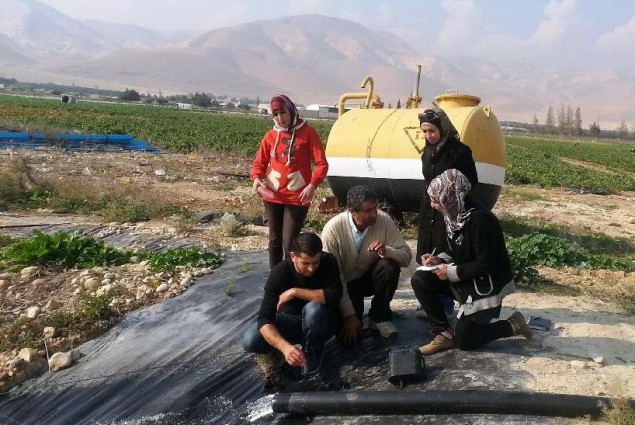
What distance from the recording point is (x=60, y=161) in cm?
1486

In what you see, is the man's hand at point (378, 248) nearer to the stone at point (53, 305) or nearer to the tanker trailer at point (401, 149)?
the stone at point (53, 305)

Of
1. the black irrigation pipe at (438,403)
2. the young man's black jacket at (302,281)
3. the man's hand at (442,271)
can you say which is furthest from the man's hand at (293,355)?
the man's hand at (442,271)

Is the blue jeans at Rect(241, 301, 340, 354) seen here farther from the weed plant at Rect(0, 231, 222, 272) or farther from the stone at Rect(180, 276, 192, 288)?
the weed plant at Rect(0, 231, 222, 272)

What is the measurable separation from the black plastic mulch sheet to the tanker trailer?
10.3 ft

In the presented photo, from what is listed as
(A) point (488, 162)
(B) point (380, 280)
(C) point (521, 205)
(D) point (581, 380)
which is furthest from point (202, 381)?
(C) point (521, 205)

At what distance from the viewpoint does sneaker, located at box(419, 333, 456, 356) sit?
178 inches

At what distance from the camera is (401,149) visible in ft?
26.4

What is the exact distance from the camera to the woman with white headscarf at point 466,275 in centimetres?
421

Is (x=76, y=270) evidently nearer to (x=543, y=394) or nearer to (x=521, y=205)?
(x=543, y=394)

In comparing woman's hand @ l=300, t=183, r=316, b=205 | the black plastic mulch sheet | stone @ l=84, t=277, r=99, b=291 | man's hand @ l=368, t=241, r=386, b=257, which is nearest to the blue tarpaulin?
stone @ l=84, t=277, r=99, b=291

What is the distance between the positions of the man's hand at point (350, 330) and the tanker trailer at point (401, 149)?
3.69 meters

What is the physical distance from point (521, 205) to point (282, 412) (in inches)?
388

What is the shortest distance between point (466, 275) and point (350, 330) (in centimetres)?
93

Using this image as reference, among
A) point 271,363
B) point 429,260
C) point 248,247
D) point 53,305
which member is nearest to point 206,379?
point 271,363
